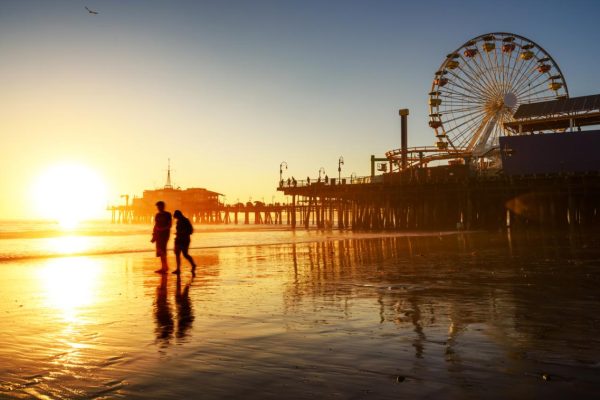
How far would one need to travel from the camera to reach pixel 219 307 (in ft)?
24.7

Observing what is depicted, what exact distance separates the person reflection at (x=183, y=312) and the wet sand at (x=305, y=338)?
22 millimetres

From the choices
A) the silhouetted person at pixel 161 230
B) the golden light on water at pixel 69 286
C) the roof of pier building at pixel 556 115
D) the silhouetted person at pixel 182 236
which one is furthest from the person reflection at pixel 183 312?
the roof of pier building at pixel 556 115

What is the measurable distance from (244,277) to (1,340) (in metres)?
6.62

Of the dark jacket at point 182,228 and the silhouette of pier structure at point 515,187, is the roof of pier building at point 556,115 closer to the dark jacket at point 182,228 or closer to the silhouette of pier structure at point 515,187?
the silhouette of pier structure at point 515,187

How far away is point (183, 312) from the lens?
7.12 meters

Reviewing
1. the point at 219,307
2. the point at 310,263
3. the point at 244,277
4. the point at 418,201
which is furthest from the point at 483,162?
the point at 219,307

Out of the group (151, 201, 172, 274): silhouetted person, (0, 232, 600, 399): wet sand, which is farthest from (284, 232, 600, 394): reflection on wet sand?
(151, 201, 172, 274): silhouetted person

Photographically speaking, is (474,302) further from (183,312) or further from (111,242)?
(111,242)

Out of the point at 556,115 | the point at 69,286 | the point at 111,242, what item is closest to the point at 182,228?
the point at 69,286

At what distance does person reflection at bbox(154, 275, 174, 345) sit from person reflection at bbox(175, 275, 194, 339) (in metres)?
0.10

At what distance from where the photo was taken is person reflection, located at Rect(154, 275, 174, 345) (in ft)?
18.1

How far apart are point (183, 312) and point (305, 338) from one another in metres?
2.46

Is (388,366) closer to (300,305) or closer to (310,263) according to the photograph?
(300,305)

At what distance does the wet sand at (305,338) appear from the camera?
3.70 m
